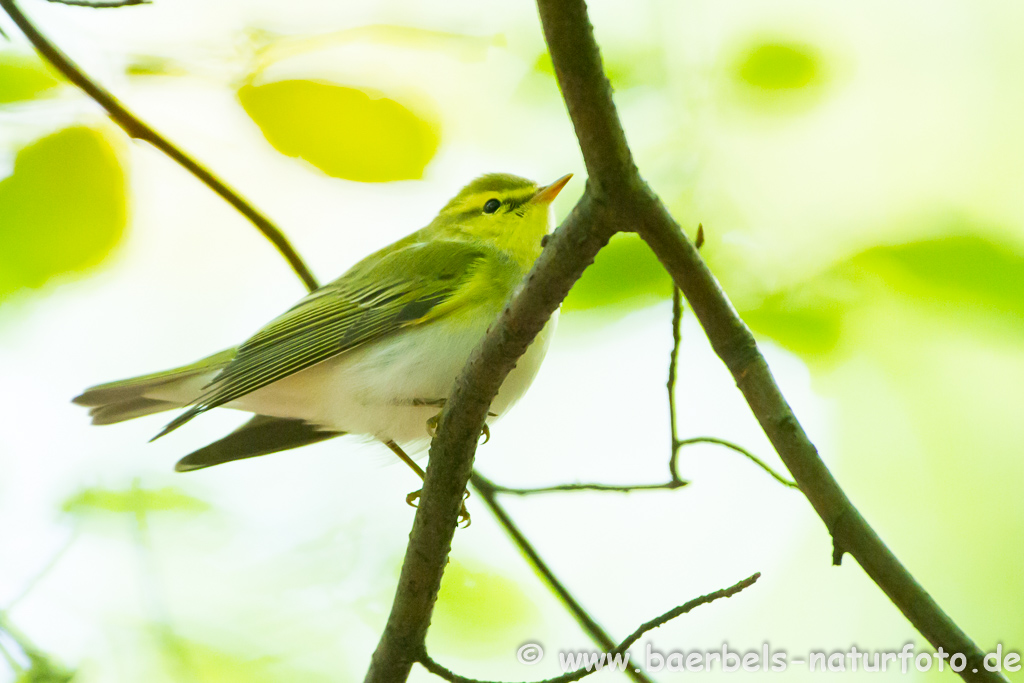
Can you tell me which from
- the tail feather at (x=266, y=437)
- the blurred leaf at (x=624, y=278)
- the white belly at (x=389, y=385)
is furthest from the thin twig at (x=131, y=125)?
the blurred leaf at (x=624, y=278)

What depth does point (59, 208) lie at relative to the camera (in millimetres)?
3207

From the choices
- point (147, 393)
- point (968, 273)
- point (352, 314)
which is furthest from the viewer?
point (147, 393)

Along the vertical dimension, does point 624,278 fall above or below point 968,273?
above

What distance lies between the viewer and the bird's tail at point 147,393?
395 cm

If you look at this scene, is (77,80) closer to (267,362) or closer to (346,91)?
(346,91)

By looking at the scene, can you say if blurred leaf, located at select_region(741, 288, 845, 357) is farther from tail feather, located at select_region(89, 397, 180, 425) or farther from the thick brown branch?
tail feather, located at select_region(89, 397, 180, 425)

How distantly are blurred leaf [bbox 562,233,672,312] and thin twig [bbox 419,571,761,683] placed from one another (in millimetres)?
1396

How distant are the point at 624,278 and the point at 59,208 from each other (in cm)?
215

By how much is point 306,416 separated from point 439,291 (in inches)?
32.9

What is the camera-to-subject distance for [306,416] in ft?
12.8

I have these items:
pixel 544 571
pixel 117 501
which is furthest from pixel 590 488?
pixel 117 501

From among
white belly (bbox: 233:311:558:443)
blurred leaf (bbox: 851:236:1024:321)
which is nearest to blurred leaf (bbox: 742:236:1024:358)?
blurred leaf (bbox: 851:236:1024:321)

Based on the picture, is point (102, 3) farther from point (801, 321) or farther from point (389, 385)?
point (801, 321)

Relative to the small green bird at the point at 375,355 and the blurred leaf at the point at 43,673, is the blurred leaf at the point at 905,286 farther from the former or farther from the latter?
the blurred leaf at the point at 43,673
